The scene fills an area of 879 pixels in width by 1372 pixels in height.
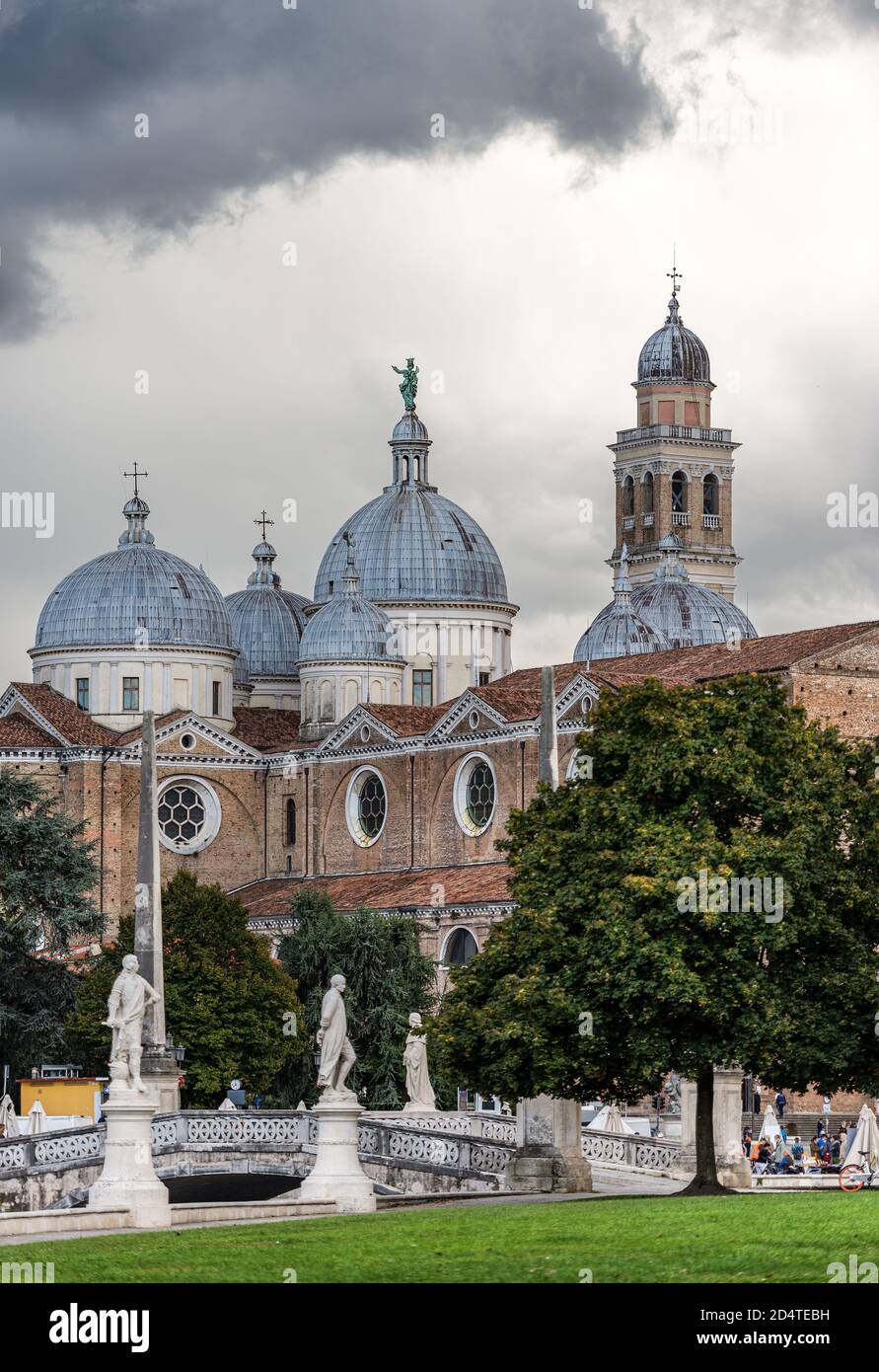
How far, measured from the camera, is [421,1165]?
42.4m

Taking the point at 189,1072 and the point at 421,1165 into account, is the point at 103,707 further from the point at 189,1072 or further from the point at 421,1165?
the point at 421,1165

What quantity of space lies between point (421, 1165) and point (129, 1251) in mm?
17205

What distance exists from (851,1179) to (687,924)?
3691 mm

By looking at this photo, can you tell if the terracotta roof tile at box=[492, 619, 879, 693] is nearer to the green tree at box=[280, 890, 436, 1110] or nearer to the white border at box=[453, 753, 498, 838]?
the white border at box=[453, 753, 498, 838]

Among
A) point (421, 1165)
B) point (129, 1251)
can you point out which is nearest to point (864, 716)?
point (421, 1165)

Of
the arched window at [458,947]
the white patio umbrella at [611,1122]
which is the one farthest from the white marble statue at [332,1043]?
the arched window at [458,947]

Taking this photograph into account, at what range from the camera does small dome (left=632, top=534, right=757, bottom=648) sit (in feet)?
365

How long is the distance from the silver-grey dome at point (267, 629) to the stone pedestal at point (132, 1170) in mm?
65792

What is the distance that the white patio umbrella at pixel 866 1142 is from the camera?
42.4 metres

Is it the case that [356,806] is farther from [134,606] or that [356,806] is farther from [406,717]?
[134,606]

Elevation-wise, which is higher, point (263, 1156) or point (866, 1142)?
point (866, 1142)

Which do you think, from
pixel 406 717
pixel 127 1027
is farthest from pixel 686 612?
pixel 127 1027

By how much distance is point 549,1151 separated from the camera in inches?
1428

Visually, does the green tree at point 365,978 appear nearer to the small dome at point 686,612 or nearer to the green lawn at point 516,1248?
the green lawn at point 516,1248
